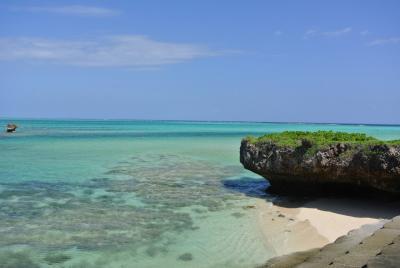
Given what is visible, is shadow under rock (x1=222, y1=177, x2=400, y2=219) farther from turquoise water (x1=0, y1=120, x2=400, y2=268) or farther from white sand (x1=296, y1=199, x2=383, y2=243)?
turquoise water (x1=0, y1=120, x2=400, y2=268)

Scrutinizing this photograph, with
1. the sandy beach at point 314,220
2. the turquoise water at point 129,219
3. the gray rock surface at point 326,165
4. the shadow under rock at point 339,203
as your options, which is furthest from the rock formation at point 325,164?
the turquoise water at point 129,219

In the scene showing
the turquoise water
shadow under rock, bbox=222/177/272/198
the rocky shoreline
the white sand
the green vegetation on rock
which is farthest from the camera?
shadow under rock, bbox=222/177/272/198

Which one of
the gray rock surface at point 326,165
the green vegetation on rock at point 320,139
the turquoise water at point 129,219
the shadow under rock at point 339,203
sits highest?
the green vegetation on rock at point 320,139

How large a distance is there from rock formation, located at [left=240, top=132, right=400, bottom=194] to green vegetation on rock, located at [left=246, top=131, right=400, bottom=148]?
0.04 m

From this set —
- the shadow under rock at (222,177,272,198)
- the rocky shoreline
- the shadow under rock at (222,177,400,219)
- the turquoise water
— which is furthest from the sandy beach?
the shadow under rock at (222,177,272,198)

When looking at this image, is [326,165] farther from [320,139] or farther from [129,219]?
[129,219]

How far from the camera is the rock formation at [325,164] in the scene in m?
10.5

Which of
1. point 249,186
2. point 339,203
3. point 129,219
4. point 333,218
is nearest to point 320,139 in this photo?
point 339,203

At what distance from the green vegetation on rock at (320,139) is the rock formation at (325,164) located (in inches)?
1.7

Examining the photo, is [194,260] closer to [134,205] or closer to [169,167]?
[134,205]

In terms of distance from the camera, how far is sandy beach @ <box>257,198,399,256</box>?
29.0 feet

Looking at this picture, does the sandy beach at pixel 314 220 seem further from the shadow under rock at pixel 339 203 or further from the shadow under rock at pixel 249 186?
the shadow under rock at pixel 249 186

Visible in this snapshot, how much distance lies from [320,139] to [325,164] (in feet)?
2.64

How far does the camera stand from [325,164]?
1141 cm
